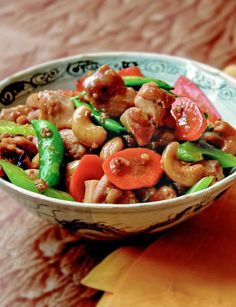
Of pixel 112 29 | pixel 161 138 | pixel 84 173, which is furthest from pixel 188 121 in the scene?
pixel 112 29

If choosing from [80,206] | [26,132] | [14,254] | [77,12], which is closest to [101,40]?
[77,12]

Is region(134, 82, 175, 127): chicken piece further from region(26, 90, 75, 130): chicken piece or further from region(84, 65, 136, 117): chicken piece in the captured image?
region(26, 90, 75, 130): chicken piece

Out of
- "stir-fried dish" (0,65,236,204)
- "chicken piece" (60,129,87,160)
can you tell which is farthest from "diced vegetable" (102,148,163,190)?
"chicken piece" (60,129,87,160)

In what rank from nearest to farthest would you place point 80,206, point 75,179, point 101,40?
point 80,206 < point 75,179 < point 101,40

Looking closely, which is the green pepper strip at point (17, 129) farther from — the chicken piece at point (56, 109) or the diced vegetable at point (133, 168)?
the diced vegetable at point (133, 168)

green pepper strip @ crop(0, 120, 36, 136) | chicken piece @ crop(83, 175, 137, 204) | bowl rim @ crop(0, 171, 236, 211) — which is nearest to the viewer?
bowl rim @ crop(0, 171, 236, 211)

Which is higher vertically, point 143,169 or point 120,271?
point 143,169

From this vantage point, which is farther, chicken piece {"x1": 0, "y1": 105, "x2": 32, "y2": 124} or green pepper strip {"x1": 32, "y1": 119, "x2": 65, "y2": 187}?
chicken piece {"x1": 0, "y1": 105, "x2": 32, "y2": 124}

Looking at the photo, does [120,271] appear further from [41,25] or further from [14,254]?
[41,25]
